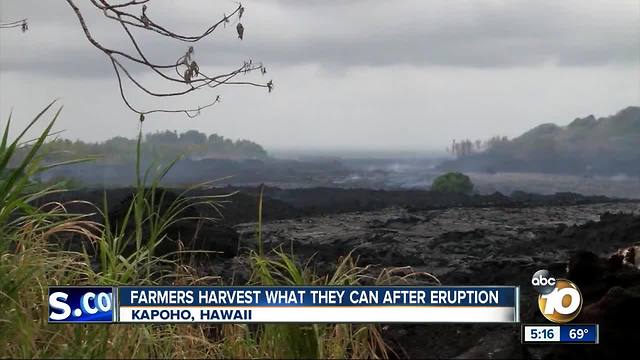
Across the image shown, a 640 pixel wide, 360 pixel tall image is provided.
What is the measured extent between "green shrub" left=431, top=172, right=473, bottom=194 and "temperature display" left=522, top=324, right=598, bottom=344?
14108 mm

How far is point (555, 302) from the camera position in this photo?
4.19 m

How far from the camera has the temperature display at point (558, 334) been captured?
13.6 ft

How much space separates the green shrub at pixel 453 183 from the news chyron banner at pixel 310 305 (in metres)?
14.4

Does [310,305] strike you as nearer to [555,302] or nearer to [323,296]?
[323,296]

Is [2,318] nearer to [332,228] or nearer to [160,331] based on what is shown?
[160,331]

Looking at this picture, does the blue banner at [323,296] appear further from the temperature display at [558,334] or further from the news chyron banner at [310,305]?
the temperature display at [558,334]

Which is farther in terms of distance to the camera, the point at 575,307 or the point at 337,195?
the point at 337,195

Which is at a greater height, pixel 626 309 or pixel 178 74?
pixel 178 74

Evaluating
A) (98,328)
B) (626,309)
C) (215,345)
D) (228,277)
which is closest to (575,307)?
(626,309)

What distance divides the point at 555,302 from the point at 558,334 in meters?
0.16

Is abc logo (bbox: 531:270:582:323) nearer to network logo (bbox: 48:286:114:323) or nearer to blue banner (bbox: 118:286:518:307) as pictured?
blue banner (bbox: 118:286:518:307)

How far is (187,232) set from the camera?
27.3 feet

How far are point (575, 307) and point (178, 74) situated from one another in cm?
271

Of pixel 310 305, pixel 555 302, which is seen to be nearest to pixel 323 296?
pixel 310 305
